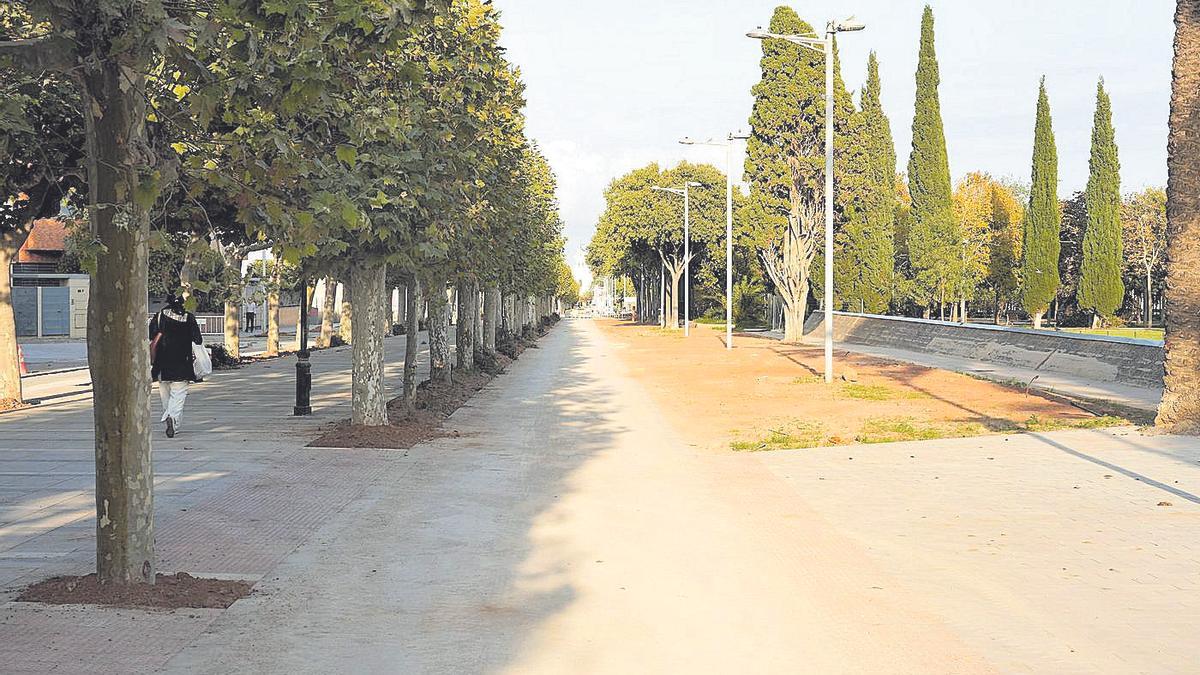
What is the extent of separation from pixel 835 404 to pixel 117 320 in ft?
56.1

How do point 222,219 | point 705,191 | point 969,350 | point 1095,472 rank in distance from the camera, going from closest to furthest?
point 1095,472, point 222,219, point 969,350, point 705,191

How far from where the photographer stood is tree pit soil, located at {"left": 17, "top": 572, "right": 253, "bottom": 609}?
6941mm

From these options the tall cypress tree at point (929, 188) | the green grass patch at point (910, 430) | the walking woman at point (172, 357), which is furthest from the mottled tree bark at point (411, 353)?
the tall cypress tree at point (929, 188)

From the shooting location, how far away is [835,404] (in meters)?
22.4

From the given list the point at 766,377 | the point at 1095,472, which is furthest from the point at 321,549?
the point at 766,377

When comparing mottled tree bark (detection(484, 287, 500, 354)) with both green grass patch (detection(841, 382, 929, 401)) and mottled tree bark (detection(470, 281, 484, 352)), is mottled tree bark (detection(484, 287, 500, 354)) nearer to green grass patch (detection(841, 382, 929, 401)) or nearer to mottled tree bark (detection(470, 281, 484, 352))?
mottled tree bark (detection(470, 281, 484, 352))

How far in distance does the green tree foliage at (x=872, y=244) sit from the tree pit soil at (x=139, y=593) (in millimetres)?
55597

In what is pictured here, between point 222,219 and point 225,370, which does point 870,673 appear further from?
point 225,370

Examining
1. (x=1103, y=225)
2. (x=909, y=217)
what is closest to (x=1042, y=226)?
(x=1103, y=225)

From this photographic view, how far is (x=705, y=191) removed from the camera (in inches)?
3027

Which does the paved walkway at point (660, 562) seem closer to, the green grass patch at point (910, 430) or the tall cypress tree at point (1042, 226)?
the green grass patch at point (910, 430)

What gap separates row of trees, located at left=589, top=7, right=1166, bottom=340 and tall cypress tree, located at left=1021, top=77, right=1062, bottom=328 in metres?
0.06

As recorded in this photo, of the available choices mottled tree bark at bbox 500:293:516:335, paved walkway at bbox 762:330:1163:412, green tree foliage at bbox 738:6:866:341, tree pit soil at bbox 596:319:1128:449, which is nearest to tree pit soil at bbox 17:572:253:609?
tree pit soil at bbox 596:319:1128:449

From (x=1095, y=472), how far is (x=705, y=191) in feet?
212
